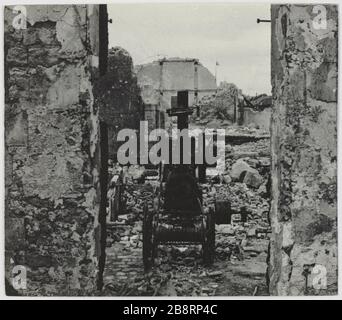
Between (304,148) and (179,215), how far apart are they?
189 cm

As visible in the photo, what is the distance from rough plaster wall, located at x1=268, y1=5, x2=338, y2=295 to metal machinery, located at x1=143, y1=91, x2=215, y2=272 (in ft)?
3.84

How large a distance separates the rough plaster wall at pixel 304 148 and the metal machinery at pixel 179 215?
1.17 m

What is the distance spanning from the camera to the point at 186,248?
211 inches

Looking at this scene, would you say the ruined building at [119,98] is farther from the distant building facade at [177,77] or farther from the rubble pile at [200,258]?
the rubble pile at [200,258]

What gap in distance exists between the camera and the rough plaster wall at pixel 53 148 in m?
3.71

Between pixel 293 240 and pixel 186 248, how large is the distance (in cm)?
176

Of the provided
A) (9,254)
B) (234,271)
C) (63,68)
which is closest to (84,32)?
(63,68)

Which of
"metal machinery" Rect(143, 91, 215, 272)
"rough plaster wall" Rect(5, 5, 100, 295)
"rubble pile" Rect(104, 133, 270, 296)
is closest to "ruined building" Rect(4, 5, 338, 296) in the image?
"rough plaster wall" Rect(5, 5, 100, 295)

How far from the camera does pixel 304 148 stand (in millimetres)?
3770

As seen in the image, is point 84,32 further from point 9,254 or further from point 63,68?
point 9,254

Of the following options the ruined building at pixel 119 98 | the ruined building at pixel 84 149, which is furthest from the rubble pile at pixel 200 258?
the ruined building at pixel 119 98

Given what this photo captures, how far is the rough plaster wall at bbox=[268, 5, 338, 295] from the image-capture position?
373cm

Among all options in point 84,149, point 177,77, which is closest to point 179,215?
point 84,149

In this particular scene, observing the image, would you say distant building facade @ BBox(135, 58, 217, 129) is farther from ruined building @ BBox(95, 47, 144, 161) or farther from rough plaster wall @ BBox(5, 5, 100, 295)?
rough plaster wall @ BBox(5, 5, 100, 295)
